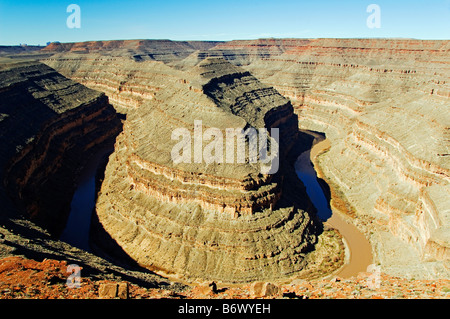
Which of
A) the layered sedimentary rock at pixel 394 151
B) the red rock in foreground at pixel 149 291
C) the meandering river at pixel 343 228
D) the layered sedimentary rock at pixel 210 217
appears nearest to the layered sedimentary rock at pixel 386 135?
the layered sedimentary rock at pixel 394 151

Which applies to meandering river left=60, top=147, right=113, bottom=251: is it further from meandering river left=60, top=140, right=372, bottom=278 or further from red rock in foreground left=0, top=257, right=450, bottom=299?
red rock in foreground left=0, top=257, right=450, bottom=299

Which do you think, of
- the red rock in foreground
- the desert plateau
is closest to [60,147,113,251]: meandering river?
the desert plateau

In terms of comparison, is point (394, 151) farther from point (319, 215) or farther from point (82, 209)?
point (82, 209)

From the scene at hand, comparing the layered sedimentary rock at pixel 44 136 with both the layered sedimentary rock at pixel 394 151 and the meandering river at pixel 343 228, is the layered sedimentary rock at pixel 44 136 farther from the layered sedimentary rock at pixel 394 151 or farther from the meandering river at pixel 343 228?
the layered sedimentary rock at pixel 394 151

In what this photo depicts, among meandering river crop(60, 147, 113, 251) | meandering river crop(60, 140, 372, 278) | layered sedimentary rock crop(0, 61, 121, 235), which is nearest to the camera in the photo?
meandering river crop(60, 140, 372, 278)

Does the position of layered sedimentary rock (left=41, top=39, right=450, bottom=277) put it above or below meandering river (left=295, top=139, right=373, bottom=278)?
above

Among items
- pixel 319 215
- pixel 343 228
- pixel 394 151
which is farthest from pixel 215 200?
pixel 394 151

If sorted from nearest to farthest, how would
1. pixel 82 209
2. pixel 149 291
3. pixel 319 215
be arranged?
pixel 149 291 → pixel 319 215 → pixel 82 209
